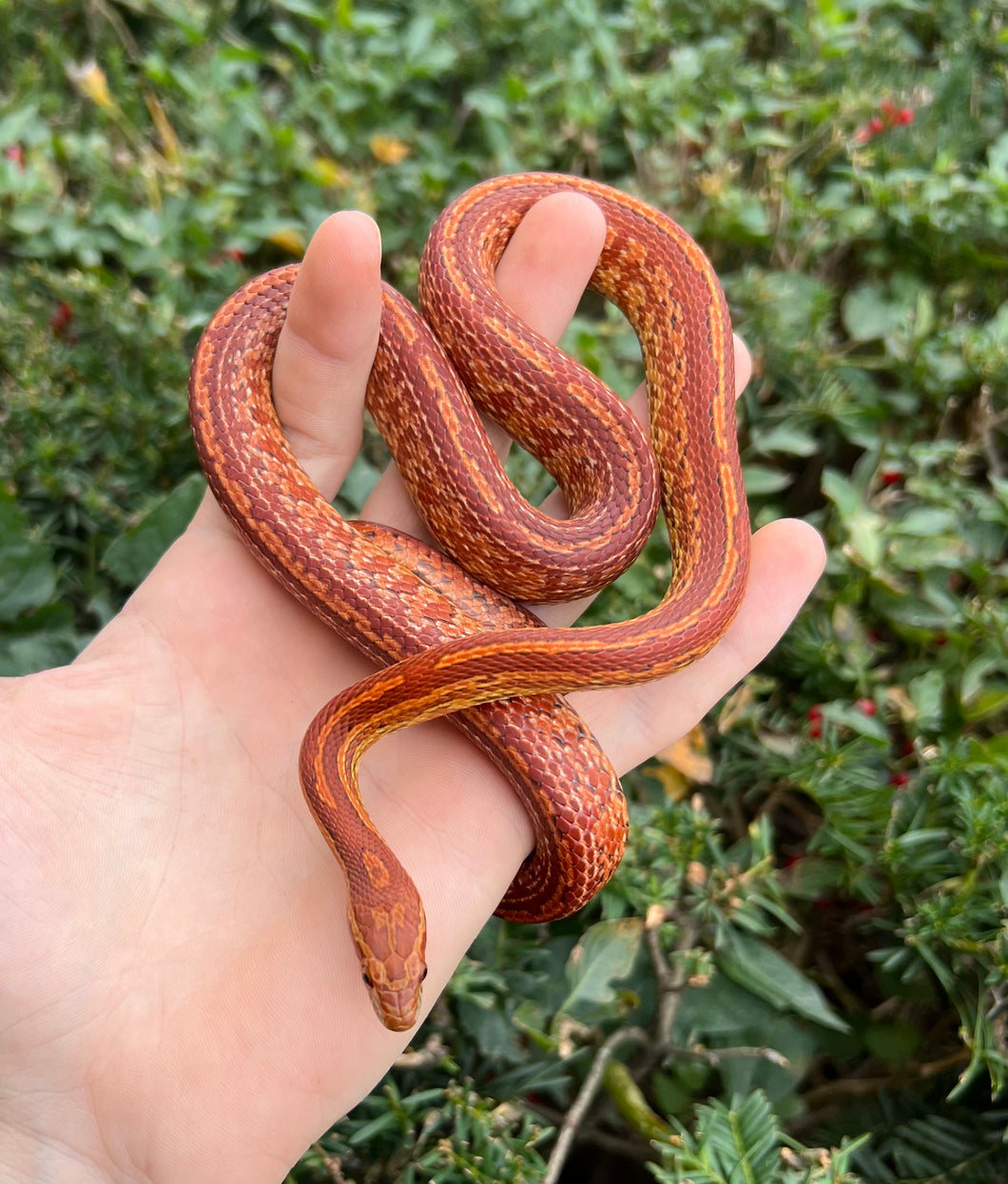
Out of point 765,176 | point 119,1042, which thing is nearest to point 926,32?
point 765,176

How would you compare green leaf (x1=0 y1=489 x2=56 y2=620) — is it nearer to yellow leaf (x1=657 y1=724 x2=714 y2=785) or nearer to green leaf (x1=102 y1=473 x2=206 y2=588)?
green leaf (x1=102 y1=473 x2=206 y2=588)

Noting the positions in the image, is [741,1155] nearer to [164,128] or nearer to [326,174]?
[326,174]

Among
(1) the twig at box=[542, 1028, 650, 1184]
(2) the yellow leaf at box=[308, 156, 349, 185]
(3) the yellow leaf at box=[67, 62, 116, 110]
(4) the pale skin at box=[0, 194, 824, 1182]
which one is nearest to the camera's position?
(4) the pale skin at box=[0, 194, 824, 1182]

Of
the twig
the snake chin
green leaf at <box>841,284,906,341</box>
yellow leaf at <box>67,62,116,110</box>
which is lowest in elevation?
the twig

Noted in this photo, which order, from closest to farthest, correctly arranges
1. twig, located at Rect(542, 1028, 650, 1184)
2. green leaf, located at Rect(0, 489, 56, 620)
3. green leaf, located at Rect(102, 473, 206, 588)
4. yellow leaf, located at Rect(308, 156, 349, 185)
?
1. twig, located at Rect(542, 1028, 650, 1184)
2. green leaf, located at Rect(0, 489, 56, 620)
3. green leaf, located at Rect(102, 473, 206, 588)
4. yellow leaf, located at Rect(308, 156, 349, 185)

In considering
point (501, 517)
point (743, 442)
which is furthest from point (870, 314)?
point (501, 517)

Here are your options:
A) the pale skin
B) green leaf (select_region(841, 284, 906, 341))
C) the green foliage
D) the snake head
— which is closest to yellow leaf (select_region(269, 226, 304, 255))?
the pale skin

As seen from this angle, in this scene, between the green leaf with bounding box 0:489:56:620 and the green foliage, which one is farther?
the green leaf with bounding box 0:489:56:620

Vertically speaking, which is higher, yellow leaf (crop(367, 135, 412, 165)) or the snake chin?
yellow leaf (crop(367, 135, 412, 165))
